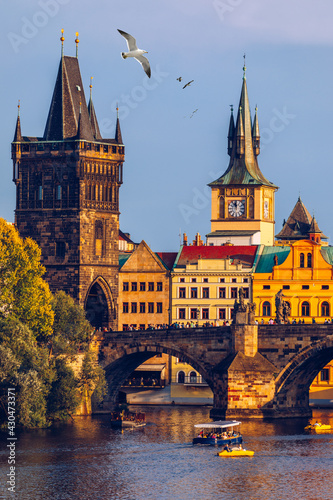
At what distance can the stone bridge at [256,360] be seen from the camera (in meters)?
159

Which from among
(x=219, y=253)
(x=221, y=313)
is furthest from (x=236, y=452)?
(x=219, y=253)

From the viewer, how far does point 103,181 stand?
181625 millimetres

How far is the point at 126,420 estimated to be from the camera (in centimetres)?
15612

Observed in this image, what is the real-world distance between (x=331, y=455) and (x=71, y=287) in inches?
1920

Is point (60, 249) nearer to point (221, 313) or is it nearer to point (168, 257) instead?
point (168, 257)

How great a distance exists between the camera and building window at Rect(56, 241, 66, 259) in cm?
17862

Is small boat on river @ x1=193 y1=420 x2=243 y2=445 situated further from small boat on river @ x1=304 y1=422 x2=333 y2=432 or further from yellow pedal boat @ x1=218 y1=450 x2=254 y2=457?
small boat on river @ x1=304 y1=422 x2=333 y2=432

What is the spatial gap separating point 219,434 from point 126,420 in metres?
15.3

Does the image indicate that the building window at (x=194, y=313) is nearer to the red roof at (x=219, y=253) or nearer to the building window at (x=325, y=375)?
the red roof at (x=219, y=253)

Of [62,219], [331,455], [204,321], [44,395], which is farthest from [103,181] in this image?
[331,455]

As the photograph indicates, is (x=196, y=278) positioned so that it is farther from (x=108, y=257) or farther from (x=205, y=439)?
(x=205, y=439)

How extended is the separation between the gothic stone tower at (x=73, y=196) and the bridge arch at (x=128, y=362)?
30.1ft

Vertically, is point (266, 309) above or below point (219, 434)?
above

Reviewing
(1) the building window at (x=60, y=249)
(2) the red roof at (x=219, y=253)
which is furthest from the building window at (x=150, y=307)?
(1) the building window at (x=60, y=249)
